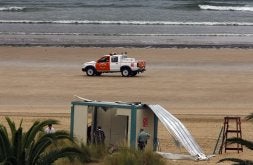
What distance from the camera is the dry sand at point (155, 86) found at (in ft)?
91.2

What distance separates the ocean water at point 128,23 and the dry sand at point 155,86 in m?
7.45

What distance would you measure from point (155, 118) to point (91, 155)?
2.30 metres

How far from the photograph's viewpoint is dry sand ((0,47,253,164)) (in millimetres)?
27812

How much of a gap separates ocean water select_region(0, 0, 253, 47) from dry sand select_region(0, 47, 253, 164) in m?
7.45

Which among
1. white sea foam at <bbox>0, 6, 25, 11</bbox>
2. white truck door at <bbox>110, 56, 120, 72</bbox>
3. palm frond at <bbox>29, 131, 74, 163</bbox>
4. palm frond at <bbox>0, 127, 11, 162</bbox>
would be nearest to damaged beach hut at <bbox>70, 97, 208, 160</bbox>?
palm frond at <bbox>29, 131, 74, 163</bbox>

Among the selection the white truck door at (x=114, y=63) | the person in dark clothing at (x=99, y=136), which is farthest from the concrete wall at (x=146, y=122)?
the white truck door at (x=114, y=63)

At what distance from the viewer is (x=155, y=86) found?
118 ft

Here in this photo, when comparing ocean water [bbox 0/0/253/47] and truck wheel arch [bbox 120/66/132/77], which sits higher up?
ocean water [bbox 0/0/253/47]

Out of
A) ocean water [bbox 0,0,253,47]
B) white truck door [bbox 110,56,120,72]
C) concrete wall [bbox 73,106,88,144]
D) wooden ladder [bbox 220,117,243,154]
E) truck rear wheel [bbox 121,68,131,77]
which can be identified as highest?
ocean water [bbox 0,0,253,47]

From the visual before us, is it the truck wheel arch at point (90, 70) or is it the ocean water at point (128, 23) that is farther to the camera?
the ocean water at point (128, 23)

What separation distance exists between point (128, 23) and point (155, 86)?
44.9 metres

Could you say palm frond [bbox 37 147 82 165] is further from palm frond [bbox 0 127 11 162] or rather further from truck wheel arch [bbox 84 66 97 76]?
truck wheel arch [bbox 84 66 97 76]

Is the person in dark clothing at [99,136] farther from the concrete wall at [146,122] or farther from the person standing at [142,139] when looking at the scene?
the person standing at [142,139]

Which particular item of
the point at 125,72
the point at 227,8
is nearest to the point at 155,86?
the point at 125,72
